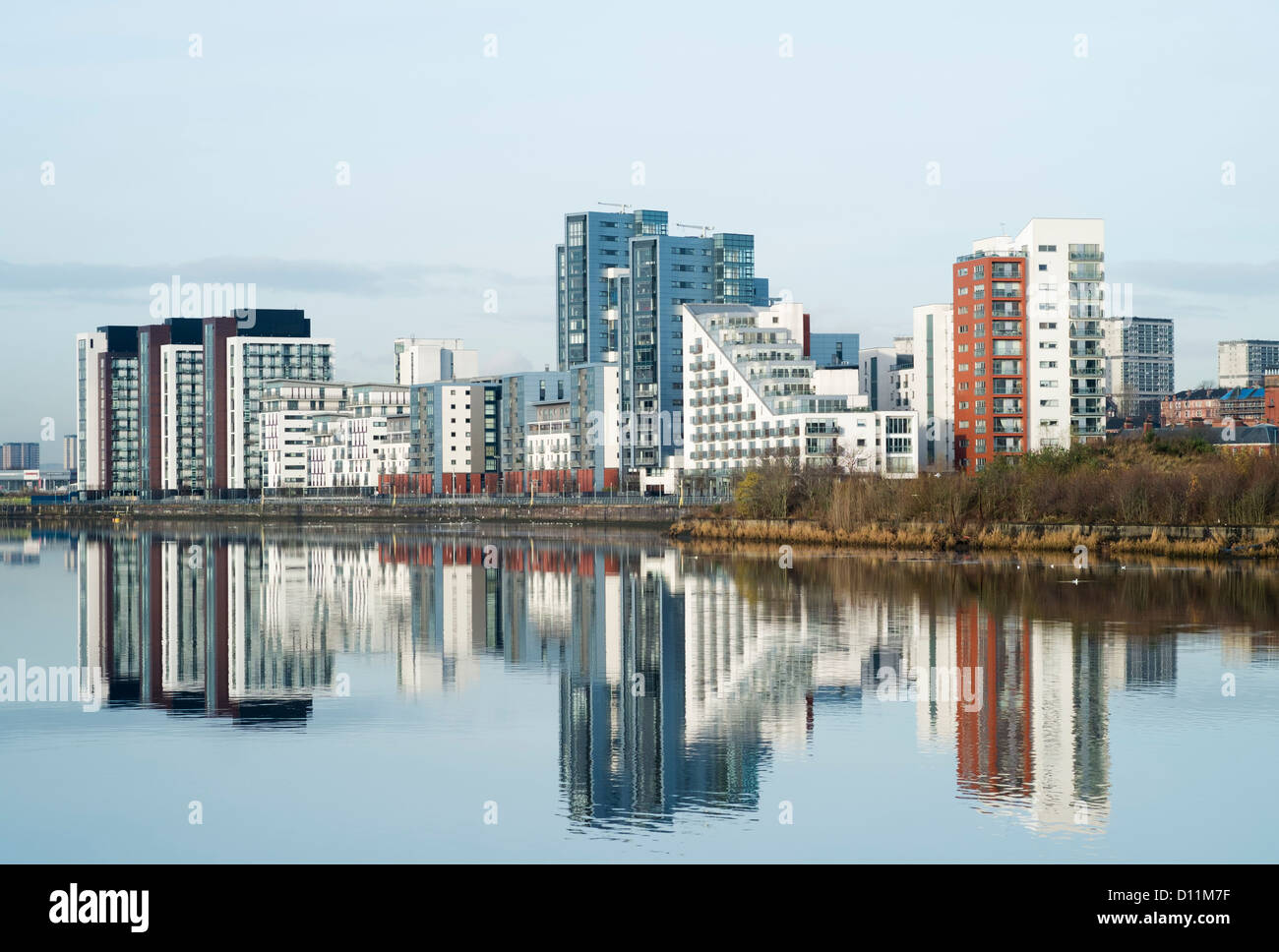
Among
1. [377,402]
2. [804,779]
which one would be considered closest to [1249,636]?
[804,779]

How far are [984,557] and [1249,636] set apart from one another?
97.7ft

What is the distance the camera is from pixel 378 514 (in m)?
158

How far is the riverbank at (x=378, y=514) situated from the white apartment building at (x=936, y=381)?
21916 mm

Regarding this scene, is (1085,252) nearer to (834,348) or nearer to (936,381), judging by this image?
(936,381)

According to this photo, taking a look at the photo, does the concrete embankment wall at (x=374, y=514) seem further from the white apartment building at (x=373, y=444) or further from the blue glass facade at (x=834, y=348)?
the blue glass facade at (x=834, y=348)

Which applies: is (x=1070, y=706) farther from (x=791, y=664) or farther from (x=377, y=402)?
(x=377, y=402)

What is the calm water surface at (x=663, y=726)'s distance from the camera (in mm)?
18109

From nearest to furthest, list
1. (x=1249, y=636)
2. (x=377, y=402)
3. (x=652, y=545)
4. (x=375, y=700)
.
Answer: (x=375, y=700) → (x=1249, y=636) → (x=652, y=545) → (x=377, y=402)

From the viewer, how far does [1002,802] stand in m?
19.0

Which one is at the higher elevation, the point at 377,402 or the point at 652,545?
the point at 377,402

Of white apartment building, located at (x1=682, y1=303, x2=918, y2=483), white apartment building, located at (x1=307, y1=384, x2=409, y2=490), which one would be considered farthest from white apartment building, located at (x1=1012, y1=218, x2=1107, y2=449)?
white apartment building, located at (x1=307, y1=384, x2=409, y2=490)

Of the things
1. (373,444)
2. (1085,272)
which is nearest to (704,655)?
(1085,272)

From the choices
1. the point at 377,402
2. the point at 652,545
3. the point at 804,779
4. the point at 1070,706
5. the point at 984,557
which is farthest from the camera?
the point at 377,402
